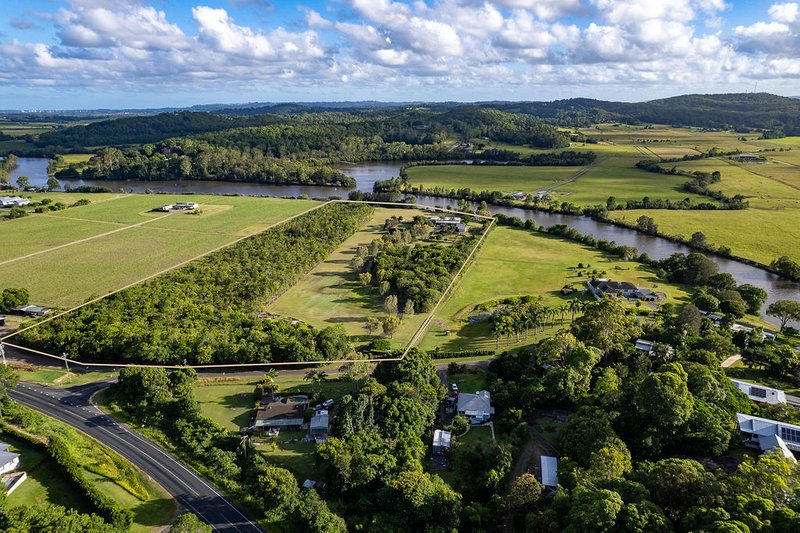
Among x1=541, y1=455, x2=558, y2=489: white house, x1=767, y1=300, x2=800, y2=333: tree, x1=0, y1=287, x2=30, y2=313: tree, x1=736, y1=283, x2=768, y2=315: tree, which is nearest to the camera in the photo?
x1=541, y1=455, x2=558, y2=489: white house

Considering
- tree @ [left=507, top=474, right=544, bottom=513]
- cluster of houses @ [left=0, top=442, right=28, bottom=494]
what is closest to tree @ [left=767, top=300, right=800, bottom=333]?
tree @ [left=507, top=474, right=544, bottom=513]

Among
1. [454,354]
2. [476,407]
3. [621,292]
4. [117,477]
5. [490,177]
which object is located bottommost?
[117,477]

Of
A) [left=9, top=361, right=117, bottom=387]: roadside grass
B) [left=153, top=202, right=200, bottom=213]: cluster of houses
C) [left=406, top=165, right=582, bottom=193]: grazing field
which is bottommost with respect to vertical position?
[left=9, top=361, right=117, bottom=387]: roadside grass

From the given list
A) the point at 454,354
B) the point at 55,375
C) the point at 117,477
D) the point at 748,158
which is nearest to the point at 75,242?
the point at 55,375

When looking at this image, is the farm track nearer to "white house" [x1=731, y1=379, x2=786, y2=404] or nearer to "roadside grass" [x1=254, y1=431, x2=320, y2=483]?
"roadside grass" [x1=254, y1=431, x2=320, y2=483]

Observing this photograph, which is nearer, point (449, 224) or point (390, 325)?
point (390, 325)

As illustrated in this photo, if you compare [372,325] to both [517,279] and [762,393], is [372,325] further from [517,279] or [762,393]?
[762,393]

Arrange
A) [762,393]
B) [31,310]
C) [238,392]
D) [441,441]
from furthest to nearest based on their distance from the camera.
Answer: [31,310] < [238,392] < [762,393] < [441,441]
